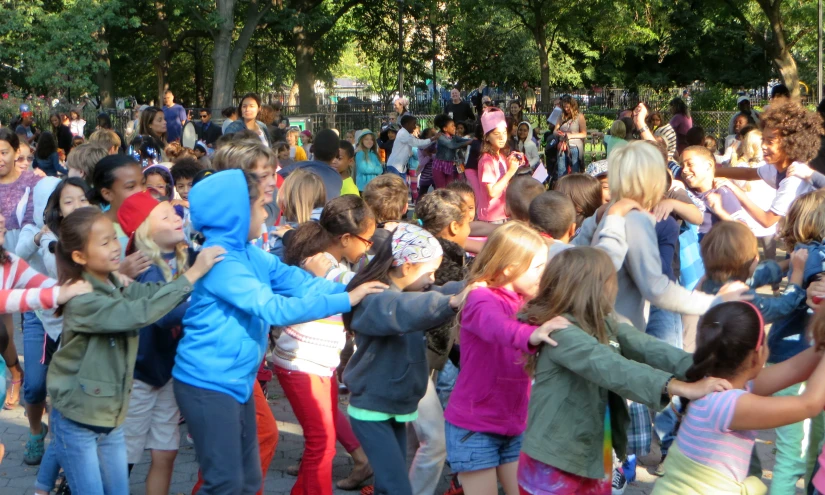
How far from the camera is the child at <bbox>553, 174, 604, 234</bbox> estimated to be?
5.88 meters

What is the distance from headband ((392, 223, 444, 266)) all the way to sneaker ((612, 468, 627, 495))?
5.91 ft

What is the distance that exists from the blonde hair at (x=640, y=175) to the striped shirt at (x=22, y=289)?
9.08 feet

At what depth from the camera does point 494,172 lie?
7703mm

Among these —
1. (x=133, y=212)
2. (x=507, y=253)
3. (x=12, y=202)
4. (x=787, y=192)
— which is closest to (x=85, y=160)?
(x=12, y=202)

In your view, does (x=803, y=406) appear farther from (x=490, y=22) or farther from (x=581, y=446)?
(x=490, y=22)

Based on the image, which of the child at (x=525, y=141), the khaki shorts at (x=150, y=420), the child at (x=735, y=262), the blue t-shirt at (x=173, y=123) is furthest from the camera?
the blue t-shirt at (x=173, y=123)

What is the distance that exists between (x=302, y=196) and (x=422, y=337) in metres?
1.78

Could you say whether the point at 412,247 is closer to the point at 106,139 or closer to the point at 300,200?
the point at 300,200

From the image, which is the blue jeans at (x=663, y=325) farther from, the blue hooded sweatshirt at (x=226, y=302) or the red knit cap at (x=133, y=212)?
the red knit cap at (x=133, y=212)

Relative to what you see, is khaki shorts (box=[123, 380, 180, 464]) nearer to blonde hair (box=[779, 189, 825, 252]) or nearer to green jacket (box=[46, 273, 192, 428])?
green jacket (box=[46, 273, 192, 428])

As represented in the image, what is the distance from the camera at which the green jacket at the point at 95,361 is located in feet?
13.0

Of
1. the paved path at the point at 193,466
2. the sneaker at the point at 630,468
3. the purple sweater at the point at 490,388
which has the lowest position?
the paved path at the point at 193,466

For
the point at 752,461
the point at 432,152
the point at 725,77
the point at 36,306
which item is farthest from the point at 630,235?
the point at 725,77

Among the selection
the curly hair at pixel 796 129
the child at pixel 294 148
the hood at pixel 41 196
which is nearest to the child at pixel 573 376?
the curly hair at pixel 796 129
